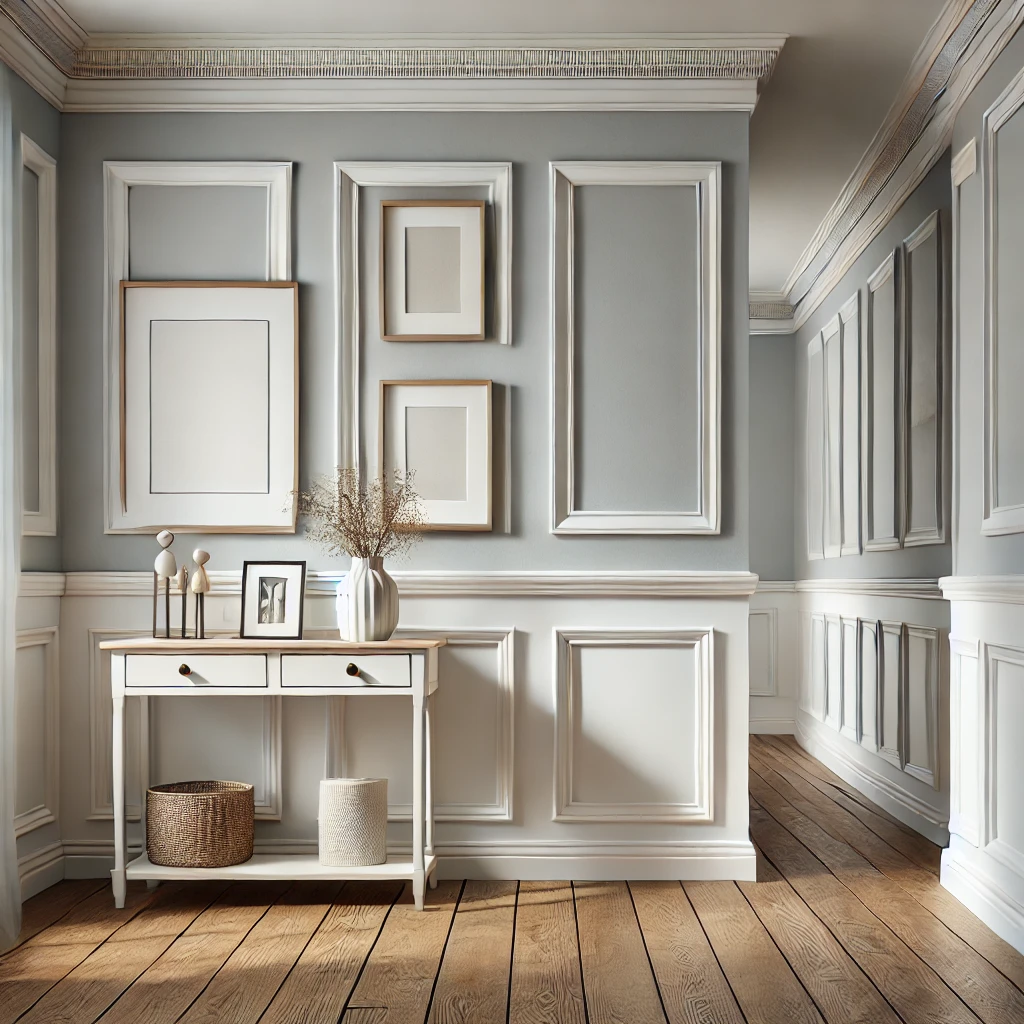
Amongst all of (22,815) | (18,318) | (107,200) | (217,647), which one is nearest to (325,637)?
(217,647)

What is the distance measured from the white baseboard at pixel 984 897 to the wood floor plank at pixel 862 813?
20cm

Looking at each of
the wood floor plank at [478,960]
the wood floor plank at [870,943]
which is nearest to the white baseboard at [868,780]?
the wood floor plank at [870,943]

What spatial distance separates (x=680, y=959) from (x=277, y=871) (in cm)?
115

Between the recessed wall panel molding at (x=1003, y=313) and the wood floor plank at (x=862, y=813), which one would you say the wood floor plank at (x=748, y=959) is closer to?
the wood floor plank at (x=862, y=813)

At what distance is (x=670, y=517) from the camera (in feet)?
11.6

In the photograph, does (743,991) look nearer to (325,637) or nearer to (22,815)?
(325,637)

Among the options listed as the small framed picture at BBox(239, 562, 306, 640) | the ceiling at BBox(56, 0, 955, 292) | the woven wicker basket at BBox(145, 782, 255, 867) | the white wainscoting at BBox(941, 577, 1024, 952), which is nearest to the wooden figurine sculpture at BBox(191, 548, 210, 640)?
the small framed picture at BBox(239, 562, 306, 640)

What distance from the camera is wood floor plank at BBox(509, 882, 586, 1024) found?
2.44m

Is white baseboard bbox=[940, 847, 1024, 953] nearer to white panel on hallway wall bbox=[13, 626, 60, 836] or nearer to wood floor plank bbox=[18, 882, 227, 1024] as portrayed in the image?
wood floor plank bbox=[18, 882, 227, 1024]

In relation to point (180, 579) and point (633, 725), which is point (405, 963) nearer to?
point (633, 725)

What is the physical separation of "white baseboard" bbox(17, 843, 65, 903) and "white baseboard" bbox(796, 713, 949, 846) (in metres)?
2.96

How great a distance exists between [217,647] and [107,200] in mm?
1517

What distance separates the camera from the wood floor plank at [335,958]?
2432mm

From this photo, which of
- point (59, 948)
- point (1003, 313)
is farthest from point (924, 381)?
point (59, 948)
